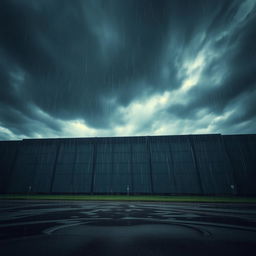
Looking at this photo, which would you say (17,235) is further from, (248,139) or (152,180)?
(248,139)

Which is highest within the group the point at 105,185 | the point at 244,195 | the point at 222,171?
the point at 222,171

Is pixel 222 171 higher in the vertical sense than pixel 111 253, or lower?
higher

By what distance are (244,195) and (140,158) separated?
19514mm

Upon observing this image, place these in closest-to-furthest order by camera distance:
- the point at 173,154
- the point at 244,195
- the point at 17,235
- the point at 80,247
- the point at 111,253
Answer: the point at 111,253
the point at 80,247
the point at 17,235
the point at 244,195
the point at 173,154

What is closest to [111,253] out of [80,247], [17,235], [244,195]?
[80,247]

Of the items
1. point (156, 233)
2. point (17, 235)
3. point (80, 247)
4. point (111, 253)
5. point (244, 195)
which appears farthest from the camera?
point (244, 195)

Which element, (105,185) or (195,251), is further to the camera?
(105,185)

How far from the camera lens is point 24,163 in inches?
1110

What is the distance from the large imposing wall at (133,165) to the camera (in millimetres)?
23609

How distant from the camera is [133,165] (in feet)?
86.5

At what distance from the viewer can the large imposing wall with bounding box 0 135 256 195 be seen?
930 inches

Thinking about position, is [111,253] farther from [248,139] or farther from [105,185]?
[248,139]

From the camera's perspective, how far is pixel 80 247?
9.62 ft

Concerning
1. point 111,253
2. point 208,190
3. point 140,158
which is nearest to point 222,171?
point 208,190
